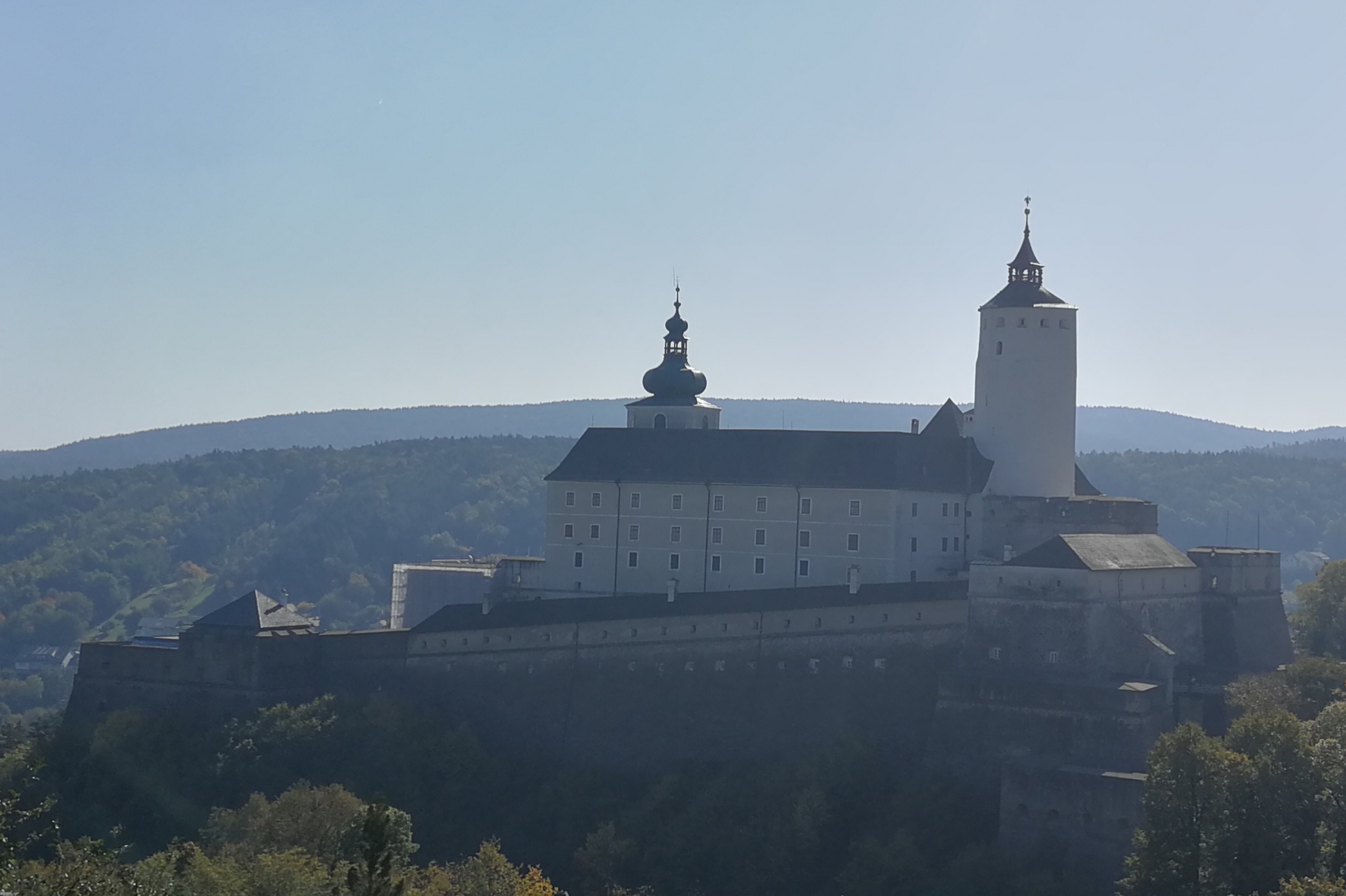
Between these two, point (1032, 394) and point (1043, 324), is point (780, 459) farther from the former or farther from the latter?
point (1043, 324)

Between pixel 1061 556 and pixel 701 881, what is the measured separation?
44.0 ft

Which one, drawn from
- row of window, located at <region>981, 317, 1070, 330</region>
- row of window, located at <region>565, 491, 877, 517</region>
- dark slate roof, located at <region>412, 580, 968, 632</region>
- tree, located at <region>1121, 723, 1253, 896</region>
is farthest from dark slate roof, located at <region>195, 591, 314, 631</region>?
tree, located at <region>1121, 723, 1253, 896</region>

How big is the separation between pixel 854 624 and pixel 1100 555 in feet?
24.2

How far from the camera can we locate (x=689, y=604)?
54.7m

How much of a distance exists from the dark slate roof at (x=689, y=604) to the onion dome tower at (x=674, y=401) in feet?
43.2

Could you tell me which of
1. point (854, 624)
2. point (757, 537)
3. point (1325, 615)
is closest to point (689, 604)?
point (757, 537)

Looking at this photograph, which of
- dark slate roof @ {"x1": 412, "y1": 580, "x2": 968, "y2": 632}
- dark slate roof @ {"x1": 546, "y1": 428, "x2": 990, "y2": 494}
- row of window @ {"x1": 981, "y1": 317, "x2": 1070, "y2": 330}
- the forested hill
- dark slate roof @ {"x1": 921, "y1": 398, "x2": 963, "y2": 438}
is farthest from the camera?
the forested hill

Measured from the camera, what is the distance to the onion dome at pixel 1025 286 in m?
57.3

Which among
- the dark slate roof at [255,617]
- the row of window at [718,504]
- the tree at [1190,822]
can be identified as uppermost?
the row of window at [718,504]

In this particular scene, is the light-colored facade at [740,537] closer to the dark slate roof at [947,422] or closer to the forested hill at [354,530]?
the dark slate roof at [947,422]

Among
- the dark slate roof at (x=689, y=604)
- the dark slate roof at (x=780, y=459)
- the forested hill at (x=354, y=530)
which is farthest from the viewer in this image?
the forested hill at (x=354, y=530)

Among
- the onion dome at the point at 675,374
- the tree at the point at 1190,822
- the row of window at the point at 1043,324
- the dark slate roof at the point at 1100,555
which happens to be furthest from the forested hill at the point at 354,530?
the tree at the point at 1190,822

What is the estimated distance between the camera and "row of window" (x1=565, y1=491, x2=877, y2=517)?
2242 inches

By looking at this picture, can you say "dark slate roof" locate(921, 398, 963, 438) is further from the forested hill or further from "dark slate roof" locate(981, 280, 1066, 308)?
the forested hill
